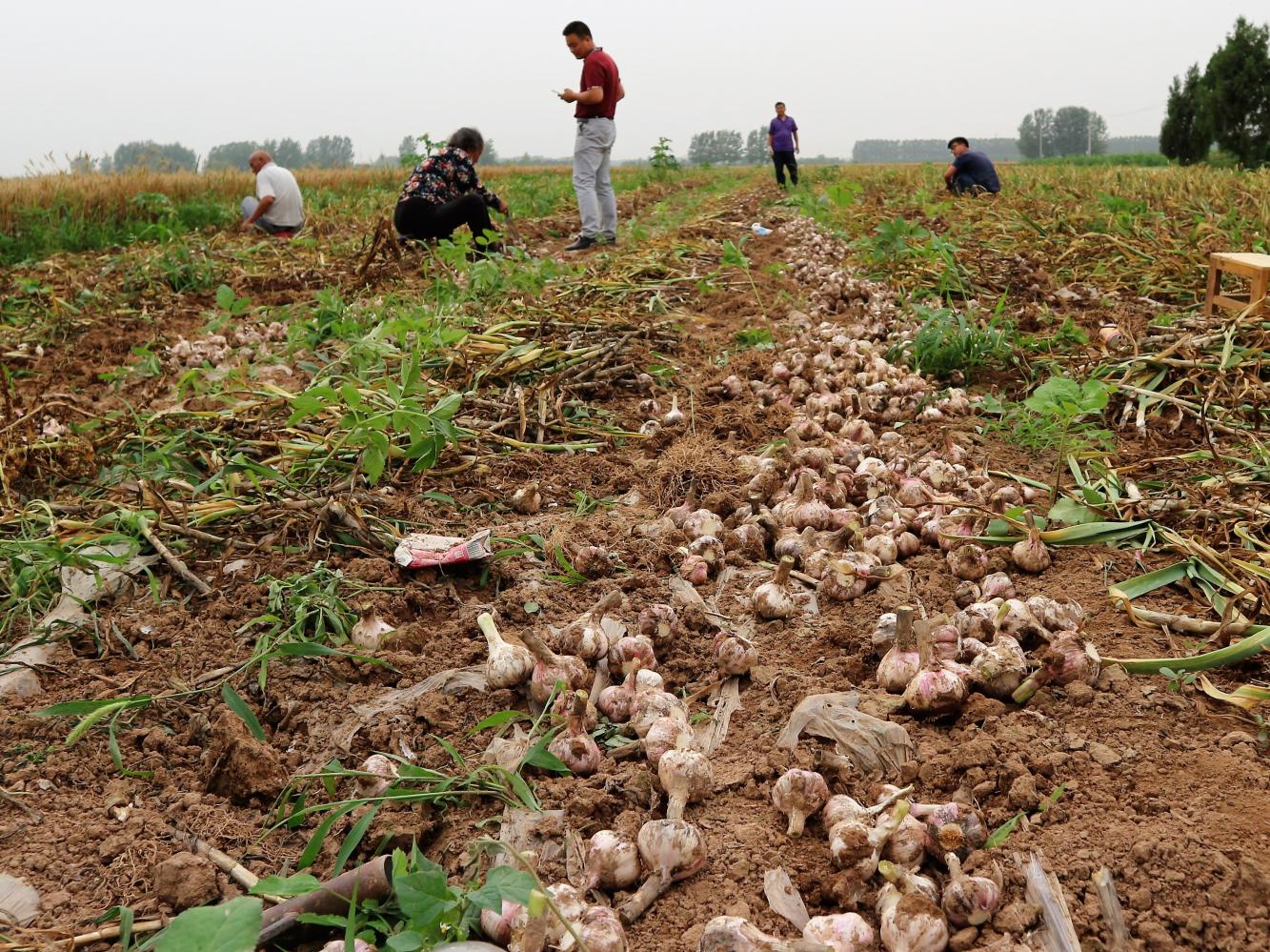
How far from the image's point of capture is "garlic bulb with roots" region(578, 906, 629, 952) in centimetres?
117

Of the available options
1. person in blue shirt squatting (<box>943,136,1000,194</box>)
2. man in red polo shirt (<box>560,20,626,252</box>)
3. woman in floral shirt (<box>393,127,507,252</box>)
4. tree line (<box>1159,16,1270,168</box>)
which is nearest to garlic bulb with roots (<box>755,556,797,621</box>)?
woman in floral shirt (<box>393,127,507,252</box>)

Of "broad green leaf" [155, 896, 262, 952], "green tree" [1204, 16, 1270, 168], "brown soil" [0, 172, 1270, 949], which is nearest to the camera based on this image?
"broad green leaf" [155, 896, 262, 952]

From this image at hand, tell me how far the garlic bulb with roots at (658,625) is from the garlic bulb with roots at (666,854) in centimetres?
64

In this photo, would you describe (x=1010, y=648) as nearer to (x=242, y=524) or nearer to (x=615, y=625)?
(x=615, y=625)

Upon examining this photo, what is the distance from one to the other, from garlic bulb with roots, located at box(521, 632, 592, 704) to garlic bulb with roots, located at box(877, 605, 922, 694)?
61 centimetres

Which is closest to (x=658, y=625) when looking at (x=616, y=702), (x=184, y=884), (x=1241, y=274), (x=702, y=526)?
(x=616, y=702)

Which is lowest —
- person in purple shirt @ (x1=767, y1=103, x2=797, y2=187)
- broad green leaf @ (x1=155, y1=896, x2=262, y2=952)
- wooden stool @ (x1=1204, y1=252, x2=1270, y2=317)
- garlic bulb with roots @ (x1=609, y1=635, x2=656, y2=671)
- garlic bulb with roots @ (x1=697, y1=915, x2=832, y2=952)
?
garlic bulb with roots @ (x1=697, y1=915, x2=832, y2=952)

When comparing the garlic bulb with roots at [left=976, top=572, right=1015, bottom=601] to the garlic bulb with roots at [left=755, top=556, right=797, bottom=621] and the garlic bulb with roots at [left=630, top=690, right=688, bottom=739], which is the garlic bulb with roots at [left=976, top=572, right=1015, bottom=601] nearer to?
the garlic bulb with roots at [left=755, top=556, right=797, bottom=621]

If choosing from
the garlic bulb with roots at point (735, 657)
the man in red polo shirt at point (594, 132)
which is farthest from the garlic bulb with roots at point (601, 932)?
the man in red polo shirt at point (594, 132)

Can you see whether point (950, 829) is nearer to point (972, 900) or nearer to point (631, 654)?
point (972, 900)

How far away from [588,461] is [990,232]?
15.8ft

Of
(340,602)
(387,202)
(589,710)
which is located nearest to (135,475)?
(340,602)

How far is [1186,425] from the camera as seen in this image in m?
2.96

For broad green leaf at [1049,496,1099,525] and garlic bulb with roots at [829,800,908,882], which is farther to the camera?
broad green leaf at [1049,496,1099,525]
